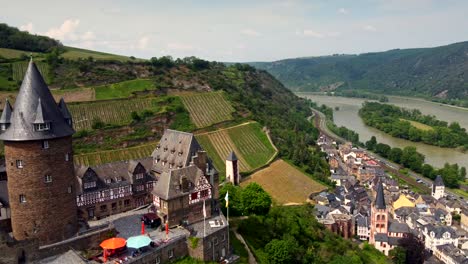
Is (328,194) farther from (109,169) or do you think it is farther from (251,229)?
(109,169)

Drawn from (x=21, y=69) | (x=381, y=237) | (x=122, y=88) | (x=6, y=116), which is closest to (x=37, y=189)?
(x=6, y=116)

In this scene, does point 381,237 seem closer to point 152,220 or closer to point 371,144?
point 152,220

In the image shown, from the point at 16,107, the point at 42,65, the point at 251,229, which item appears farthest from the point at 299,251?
the point at 42,65

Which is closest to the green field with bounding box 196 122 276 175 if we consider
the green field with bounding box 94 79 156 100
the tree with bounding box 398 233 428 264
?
the green field with bounding box 94 79 156 100

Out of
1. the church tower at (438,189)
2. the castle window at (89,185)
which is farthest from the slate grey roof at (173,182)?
the church tower at (438,189)

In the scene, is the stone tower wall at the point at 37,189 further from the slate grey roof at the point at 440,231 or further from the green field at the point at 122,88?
the slate grey roof at the point at 440,231

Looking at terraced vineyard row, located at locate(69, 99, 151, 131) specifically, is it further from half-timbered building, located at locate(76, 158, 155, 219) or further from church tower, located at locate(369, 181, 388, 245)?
church tower, located at locate(369, 181, 388, 245)
